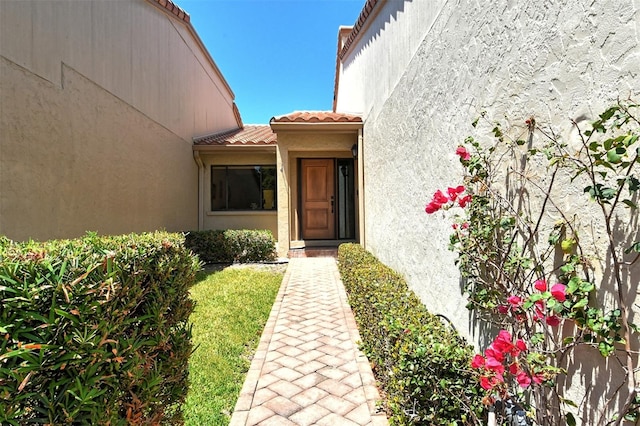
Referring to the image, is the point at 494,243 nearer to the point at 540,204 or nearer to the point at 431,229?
the point at 540,204

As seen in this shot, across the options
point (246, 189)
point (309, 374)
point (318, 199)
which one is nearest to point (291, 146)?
point (318, 199)

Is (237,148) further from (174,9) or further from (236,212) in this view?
(174,9)

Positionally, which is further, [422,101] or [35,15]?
[35,15]

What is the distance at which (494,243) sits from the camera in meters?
2.28

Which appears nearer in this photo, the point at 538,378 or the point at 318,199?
the point at 538,378

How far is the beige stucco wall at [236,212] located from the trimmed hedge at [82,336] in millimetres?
9766

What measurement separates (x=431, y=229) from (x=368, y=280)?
1321 mm

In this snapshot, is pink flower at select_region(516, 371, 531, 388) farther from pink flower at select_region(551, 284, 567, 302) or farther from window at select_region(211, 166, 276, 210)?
window at select_region(211, 166, 276, 210)

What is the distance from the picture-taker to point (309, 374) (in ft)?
11.1

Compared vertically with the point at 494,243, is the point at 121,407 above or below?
below

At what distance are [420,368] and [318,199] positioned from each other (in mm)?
9221

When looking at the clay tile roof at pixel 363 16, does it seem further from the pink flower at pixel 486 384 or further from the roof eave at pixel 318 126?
the pink flower at pixel 486 384

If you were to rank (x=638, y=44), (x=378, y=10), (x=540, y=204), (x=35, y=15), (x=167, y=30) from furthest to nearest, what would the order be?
1. (x=167, y=30)
2. (x=378, y=10)
3. (x=35, y=15)
4. (x=540, y=204)
5. (x=638, y=44)

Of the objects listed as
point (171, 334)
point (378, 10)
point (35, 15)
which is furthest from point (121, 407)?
point (378, 10)
